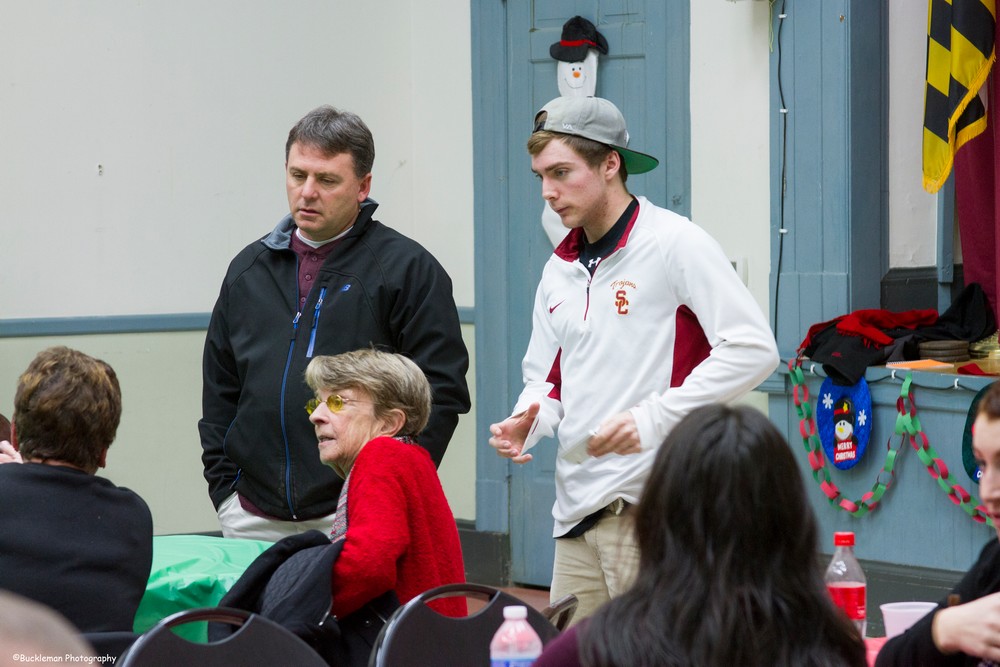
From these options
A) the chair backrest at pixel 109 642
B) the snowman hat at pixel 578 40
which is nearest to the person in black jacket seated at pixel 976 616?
the chair backrest at pixel 109 642

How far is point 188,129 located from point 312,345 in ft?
8.47

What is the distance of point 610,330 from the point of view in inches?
115

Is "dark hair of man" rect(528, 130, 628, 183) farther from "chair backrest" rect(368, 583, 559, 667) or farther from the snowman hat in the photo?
the snowman hat

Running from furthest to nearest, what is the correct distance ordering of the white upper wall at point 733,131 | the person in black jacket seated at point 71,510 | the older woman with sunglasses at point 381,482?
the white upper wall at point 733,131 < the older woman with sunglasses at point 381,482 < the person in black jacket seated at point 71,510

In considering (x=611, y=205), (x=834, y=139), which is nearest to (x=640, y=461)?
(x=611, y=205)

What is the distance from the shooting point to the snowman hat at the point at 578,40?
538 centimetres

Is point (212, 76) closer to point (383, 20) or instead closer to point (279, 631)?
point (383, 20)

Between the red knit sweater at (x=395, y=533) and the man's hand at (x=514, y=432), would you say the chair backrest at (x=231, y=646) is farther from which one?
the man's hand at (x=514, y=432)

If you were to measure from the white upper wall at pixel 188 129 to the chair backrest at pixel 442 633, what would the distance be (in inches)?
130

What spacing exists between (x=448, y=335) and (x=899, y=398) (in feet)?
6.48

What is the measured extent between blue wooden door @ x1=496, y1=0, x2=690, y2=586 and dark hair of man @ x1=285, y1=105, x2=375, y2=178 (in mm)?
2245

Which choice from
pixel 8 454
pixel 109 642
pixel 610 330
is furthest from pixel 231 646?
pixel 8 454

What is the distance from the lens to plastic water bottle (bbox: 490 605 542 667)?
7.23 ft

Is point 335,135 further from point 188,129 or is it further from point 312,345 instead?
point 188,129
